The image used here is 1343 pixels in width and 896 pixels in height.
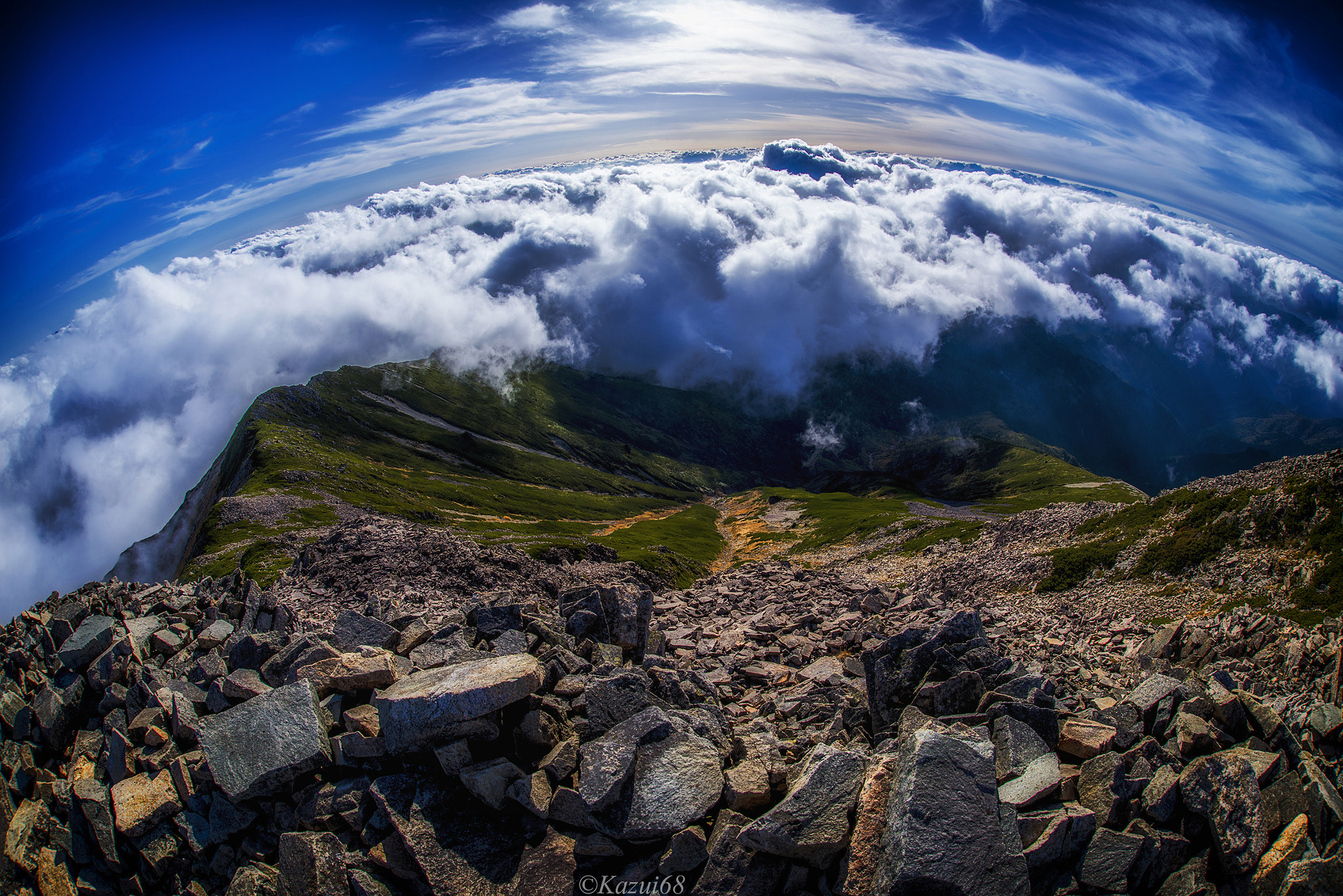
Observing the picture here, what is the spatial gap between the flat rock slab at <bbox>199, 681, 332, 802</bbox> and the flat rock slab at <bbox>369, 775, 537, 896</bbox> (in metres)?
2.39

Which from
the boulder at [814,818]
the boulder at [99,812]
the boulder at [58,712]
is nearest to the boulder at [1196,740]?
the boulder at [814,818]

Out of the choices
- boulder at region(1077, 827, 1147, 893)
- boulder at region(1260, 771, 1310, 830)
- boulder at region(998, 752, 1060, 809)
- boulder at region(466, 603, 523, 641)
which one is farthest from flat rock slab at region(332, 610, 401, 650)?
boulder at region(1260, 771, 1310, 830)

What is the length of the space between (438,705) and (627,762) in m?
4.90

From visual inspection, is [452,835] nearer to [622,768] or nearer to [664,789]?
[622,768]

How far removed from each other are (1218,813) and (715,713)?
408 inches

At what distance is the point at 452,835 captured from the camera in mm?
12344

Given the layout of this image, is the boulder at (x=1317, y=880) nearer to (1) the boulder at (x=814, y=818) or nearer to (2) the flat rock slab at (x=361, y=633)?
(1) the boulder at (x=814, y=818)

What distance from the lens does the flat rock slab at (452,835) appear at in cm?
1174

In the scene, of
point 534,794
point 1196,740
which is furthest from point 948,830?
point 534,794

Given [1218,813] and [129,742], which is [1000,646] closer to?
[1218,813]

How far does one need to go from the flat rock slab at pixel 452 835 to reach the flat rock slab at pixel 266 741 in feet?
7.85

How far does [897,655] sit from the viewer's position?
58.1 feet

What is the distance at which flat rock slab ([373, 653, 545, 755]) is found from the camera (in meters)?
13.4

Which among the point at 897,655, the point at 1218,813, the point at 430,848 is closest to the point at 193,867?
the point at 430,848
